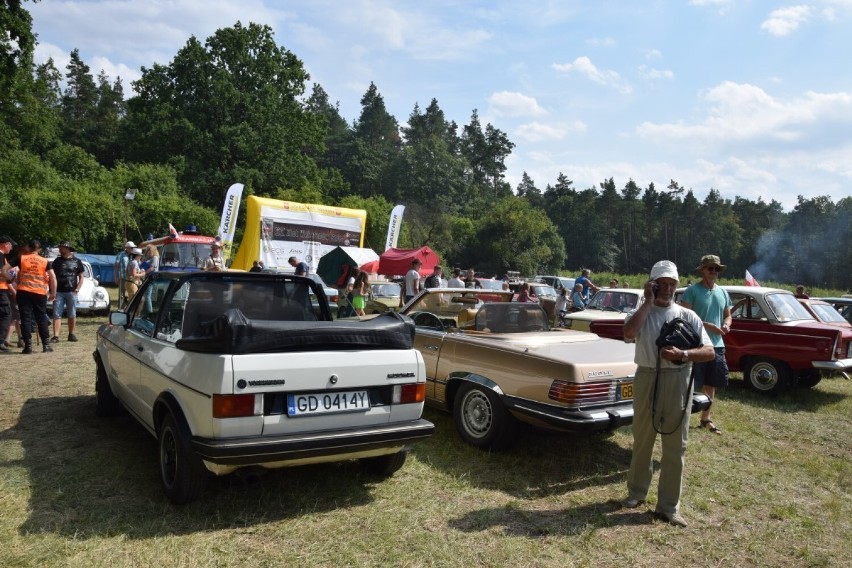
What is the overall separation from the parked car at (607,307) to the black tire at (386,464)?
6395mm

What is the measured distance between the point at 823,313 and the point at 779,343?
5.56ft

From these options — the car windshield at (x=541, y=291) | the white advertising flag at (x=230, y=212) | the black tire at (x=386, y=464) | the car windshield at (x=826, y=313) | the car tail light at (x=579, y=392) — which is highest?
the white advertising flag at (x=230, y=212)

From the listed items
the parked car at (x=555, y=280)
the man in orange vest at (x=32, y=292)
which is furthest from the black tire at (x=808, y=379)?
the parked car at (x=555, y=280)

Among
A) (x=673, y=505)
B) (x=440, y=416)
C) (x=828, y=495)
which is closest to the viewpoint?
(x=673, y=505)

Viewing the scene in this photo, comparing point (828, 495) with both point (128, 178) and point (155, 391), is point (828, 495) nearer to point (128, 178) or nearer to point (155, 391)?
point (155, 391)

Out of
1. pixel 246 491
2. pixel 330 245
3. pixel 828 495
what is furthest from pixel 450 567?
pixel 330 245

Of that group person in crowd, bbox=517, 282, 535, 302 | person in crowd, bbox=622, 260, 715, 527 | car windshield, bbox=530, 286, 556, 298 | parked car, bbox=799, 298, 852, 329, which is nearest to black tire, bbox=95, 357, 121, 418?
person in crowd, bbox=622, 260, 715, 527

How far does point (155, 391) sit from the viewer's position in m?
4.01

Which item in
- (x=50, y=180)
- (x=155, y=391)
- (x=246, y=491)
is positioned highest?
(x=50, y=180)

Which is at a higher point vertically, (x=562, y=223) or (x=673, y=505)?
(x=562, y=223)

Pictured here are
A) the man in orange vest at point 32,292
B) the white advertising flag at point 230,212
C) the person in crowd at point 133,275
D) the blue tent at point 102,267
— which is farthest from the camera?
the blue tent at point 102,267

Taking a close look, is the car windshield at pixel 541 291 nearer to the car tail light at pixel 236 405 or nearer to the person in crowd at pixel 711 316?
the person in crowd at pixel 711 316

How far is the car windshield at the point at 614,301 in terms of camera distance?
11020mm

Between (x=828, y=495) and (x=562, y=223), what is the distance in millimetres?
83723
